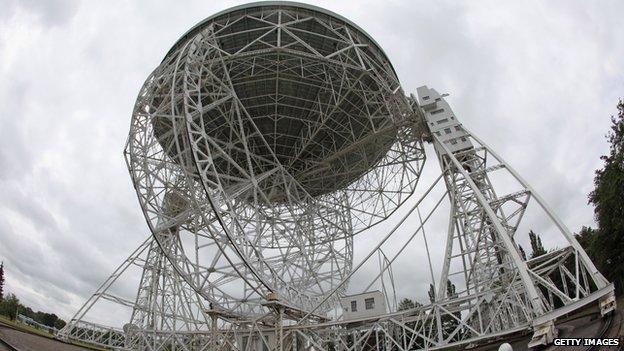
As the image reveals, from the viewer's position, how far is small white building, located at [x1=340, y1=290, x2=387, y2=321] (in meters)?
23.3

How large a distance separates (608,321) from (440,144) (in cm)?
1042

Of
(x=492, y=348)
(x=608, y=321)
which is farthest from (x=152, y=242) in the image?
(x=608, y=321)

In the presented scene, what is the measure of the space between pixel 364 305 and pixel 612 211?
14.4 meters

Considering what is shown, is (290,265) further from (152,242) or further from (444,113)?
(444,113)

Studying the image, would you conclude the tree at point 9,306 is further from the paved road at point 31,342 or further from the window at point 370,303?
the window at point 370,303

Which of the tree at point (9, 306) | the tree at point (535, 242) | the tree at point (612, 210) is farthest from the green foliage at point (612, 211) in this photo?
the tree at point (9, 306)

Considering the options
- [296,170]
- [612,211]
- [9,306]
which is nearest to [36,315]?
[9,306]

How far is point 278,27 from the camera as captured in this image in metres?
21.0

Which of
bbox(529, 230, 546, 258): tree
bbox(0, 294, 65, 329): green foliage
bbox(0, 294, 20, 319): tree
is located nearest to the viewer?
bbox(529, 230, 546, 258): tree

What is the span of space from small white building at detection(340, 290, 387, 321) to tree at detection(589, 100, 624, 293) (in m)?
13.2

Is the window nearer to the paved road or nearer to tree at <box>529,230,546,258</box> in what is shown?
the paved road

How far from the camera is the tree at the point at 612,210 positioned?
24.7 m
